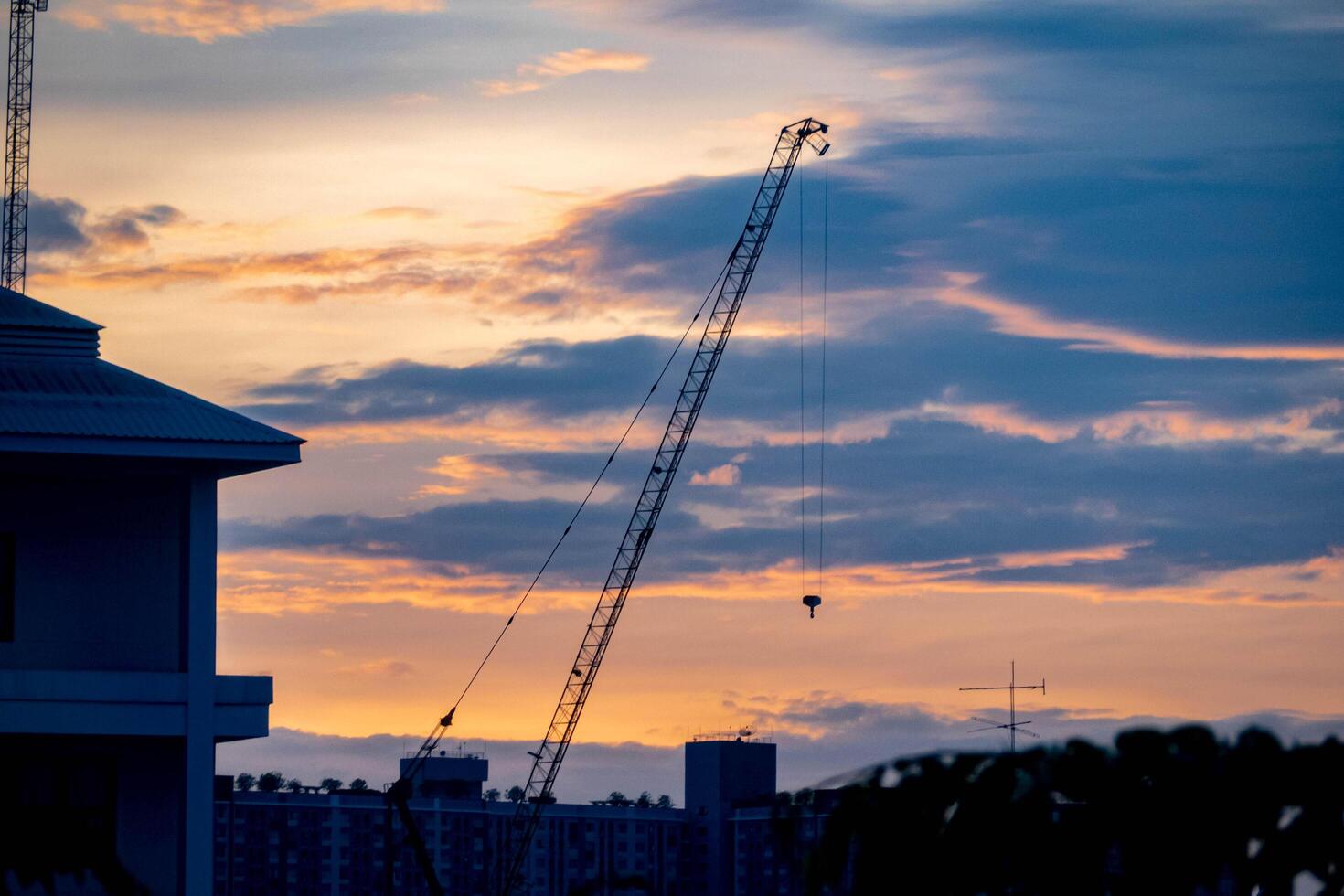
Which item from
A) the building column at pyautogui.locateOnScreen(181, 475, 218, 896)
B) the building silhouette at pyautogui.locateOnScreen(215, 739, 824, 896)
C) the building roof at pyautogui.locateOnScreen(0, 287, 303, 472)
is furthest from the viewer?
the building silhouette at pyautogui.locateOnScreen(215, 739, 824, 896)

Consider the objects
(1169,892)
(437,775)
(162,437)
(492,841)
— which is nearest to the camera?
(1169,892)

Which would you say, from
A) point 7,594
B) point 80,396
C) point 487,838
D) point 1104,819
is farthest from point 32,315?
A: point 487,838

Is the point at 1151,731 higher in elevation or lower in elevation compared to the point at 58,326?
lower

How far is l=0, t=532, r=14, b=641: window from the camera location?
1683 inches

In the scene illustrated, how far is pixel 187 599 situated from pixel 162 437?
3363mm

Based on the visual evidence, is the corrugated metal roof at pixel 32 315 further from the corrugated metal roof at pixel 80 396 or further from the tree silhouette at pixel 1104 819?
the tree silhouette at pixel 1104 819

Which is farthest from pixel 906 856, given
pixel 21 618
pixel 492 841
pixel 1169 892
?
pixel 492 841

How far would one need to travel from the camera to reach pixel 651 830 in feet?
567

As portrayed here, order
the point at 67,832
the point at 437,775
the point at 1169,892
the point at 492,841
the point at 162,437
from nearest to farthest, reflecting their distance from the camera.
Answer: the point at 1169,892 < the point at 67,832 < the point at 162,437 < the point at 437,775 < the point at 492,841

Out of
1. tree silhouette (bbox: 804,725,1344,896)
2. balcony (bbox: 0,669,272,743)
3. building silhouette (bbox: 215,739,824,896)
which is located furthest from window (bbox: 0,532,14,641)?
building silhouette (bbox: 215,739,824,896)

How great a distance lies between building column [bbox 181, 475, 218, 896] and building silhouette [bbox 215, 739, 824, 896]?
12126 centimetres

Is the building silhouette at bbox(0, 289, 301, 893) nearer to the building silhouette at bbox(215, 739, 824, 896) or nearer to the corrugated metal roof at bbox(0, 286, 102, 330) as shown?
the corrugated metal roof at bbox(0, 286, 102, 330)

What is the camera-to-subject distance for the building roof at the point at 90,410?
41.2 m

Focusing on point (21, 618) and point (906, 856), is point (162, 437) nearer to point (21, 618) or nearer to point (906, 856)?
point (21, 618)
